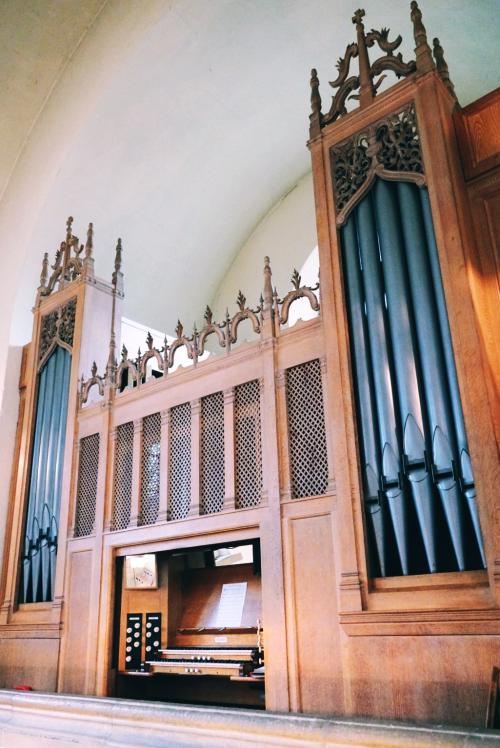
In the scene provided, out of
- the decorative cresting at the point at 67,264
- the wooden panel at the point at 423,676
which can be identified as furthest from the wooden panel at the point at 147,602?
the decorative cresting at the point at 67,264

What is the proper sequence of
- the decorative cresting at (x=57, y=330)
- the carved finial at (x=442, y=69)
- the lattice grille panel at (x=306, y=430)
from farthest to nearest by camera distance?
1. the decorative cresting at (x=57, y=330)
2. the carved finial at (x=442, y=69)
3. the lattice grille panel at (x=306, y=430)

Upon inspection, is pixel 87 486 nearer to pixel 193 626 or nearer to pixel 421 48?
pixel 193 626

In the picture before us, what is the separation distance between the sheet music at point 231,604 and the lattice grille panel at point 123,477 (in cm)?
113

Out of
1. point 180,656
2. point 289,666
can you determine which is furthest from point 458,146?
point 180,656

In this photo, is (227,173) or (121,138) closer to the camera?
(121,138)

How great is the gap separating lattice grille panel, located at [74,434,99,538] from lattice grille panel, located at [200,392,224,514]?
1.51 metres

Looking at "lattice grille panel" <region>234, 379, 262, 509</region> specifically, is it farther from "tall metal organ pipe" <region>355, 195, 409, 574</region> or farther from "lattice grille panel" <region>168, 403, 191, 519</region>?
"tall metal organ pipe" <region>355, 195, 409, 574</region>

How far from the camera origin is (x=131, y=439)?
20.5 ft

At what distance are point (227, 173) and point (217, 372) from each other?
4.53 metres

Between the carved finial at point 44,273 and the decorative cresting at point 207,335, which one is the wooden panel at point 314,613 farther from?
the carved finial at point 44,273

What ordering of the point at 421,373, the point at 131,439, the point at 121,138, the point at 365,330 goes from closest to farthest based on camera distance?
1. the point at 421,373
2. the point at 365,330
3. the point at 131,439
4. the point at 121,138

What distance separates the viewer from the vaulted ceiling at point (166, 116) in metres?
6.59

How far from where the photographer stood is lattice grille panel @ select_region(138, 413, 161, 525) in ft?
19.0

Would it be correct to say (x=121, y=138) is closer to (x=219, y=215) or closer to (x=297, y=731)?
(x=219, y=215)
